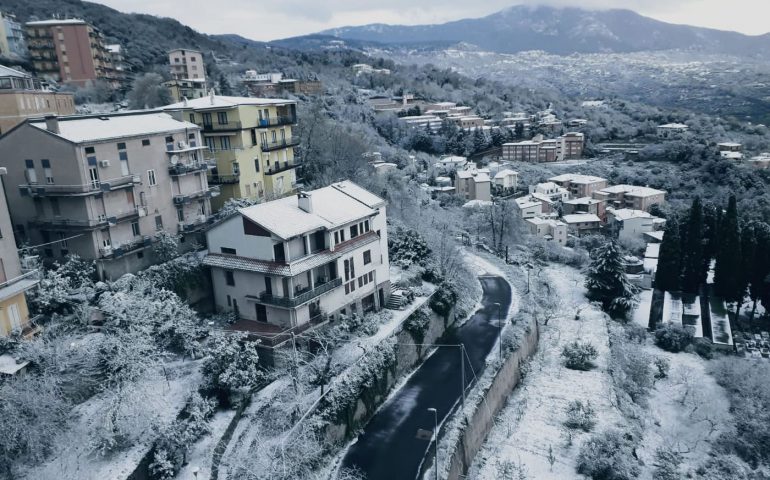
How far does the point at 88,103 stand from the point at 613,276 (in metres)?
64.1

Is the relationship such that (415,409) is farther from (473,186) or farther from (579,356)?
(473,186)

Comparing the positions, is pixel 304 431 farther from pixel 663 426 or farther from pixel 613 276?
pixel 613 276

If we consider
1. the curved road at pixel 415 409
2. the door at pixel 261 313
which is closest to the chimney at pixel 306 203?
the door at pixel 261 313

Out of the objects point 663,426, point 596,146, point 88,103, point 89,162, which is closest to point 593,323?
point 663,426

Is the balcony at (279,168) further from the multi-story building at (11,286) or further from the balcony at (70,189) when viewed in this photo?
Result: the multi-story building at (11,286)

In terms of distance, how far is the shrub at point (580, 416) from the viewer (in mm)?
30328

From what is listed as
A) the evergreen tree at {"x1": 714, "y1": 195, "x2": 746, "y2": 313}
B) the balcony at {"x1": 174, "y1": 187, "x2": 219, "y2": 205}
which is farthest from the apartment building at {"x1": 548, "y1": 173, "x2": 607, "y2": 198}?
the balcony at {"x1": 174, "y1": 187, "x2": 219, "y2": 205}

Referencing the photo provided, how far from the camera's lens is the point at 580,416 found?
30.7 m

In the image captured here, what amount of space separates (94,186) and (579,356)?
105 ft

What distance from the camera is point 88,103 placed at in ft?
224

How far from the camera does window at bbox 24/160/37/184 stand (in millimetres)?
29672

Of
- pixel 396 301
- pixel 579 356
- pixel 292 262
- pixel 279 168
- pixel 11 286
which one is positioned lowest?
pixel 579 356

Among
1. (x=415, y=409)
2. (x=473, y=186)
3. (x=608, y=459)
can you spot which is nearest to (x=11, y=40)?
(x=473, y=186)

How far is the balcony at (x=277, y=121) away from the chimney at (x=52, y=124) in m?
14.6
